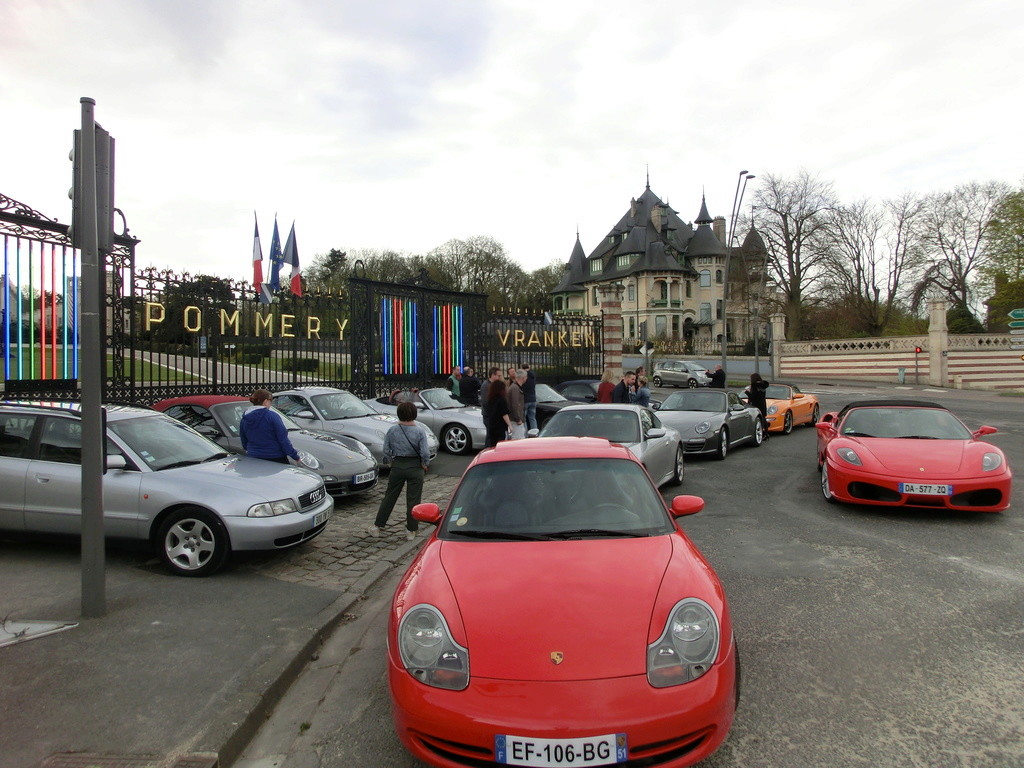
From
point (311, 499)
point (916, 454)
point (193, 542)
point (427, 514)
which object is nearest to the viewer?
point (427, 514)

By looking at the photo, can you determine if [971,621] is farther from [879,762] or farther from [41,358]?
[41,358]

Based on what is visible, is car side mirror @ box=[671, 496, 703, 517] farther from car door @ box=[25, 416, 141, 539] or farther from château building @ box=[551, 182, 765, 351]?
château building @ box=[551, 182, 765, 351]

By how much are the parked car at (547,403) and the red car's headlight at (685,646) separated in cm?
1313

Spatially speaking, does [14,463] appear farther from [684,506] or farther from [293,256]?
[293,256]

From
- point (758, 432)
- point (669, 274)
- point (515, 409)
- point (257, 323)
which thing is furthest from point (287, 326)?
point (669, 274)

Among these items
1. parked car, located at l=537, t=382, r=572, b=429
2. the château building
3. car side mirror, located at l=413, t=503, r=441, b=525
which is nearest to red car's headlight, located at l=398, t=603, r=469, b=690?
car side mirror, located at l=413, t=503, r=441, b=525

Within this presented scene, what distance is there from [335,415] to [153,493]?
6029 mm

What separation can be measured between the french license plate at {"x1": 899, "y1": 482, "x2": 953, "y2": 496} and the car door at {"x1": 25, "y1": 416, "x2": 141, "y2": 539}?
25.1 ft

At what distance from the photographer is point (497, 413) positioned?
443 inches

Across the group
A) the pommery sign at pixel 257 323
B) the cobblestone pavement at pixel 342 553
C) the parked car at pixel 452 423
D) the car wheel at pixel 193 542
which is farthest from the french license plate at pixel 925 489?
the pommery sign at pixel 257 323

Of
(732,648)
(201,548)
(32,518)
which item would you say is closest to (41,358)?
(32,518)

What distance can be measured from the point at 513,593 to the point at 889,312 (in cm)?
6008

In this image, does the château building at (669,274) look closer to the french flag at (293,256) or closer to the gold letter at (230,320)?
the french flag at (293,256)

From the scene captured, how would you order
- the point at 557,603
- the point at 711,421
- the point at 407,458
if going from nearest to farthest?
the point at 557,603 → the point at 407,458 → the point at 711,421
